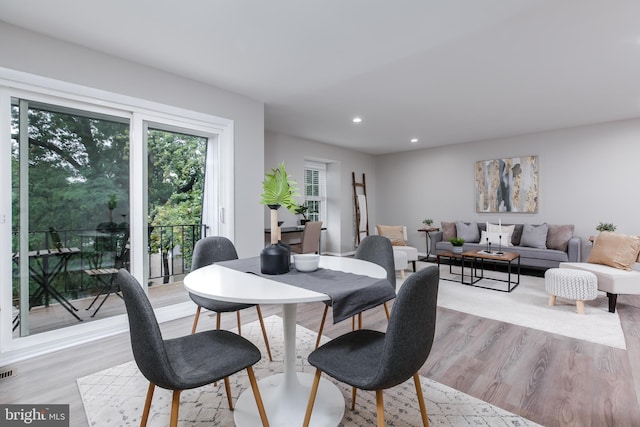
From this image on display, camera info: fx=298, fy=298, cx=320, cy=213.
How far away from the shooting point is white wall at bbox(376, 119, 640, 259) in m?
4.74

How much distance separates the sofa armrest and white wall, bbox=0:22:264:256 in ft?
15.9

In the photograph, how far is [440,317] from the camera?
308 centimetres

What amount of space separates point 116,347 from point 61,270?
885 mm

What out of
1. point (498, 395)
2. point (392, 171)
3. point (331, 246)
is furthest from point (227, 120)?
point (392, 171)

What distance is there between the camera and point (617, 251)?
339cm

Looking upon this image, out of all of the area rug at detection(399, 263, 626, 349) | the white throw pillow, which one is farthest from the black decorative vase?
the white throw pillow

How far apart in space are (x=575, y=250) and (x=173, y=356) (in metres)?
5.77

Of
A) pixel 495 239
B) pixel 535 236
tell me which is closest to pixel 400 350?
pixel 495 239

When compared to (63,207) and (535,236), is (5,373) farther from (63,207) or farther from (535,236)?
(535,236)

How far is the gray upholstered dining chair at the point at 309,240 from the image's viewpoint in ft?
16.2

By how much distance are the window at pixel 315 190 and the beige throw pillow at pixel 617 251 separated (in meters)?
4.70

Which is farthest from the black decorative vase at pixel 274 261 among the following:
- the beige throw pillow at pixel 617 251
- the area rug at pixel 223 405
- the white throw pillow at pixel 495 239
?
the white throw pillow at pixel 495 239

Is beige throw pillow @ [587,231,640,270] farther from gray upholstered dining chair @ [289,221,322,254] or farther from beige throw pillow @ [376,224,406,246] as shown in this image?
gray upholstered dining chair @ [289,221,322,254]

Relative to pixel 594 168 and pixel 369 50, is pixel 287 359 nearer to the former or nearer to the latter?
pixel 369 50
